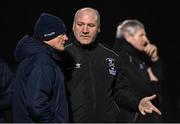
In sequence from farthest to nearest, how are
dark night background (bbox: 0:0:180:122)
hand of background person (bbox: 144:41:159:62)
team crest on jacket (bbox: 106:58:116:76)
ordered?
dark night background (bbox: 0:0:180:122), hand of background person (bbox: 144:41:159:62), team crest on jacket (bbox: 106:58:116:76)

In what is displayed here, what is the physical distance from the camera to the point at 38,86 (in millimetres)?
4305

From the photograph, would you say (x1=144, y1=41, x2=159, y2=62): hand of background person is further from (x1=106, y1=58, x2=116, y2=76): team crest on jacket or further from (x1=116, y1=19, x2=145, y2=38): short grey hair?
(x1=106, y1=58, x2=116, y2=76): team crest on jacket

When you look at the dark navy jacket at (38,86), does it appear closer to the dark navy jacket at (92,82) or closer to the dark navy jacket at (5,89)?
the dark navy jacket at (5,89)

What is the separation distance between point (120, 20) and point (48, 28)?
12.8 feet

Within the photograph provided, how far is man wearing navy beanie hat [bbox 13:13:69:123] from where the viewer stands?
4.31 metres

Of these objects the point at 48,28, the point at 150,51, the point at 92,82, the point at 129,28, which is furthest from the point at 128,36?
the point at 48,28

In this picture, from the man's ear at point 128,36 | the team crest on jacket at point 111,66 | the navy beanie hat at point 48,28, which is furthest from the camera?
the man's ear at point 128,36

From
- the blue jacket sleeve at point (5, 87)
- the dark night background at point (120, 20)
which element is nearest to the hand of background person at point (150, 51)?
the dark night background at point (120, 20)

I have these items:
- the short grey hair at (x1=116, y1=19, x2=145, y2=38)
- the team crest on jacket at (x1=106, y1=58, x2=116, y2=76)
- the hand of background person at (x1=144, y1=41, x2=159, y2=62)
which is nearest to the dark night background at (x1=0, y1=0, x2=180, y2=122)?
A: the hand of background person at (x1=144, y1=41, x2=159, y2=62)

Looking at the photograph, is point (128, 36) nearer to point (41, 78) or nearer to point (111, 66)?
point (111, 66)

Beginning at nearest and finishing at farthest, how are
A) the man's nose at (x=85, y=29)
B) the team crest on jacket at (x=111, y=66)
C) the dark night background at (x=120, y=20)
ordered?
the man's nose at (x=85, y=29)
the team crest on jacket at (x=111, y=66)
the dark night background at (x=120, y=20)

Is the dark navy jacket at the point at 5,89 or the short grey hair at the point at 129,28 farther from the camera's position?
the short grey hair at the point at 129,28

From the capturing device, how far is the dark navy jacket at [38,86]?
4309 mm

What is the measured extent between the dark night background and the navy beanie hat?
134 inches
